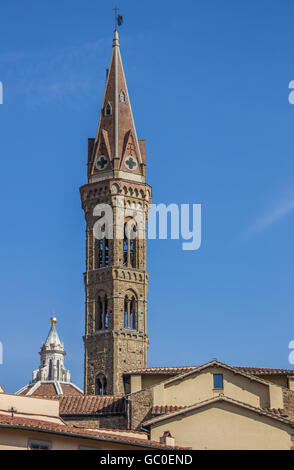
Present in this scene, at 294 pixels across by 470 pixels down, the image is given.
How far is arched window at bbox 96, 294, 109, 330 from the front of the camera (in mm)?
68375

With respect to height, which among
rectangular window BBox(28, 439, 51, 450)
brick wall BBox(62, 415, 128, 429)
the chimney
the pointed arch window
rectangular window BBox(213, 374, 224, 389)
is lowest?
rectangular window BBox(28, 439, 51, 450)

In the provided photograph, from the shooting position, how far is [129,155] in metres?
72.3

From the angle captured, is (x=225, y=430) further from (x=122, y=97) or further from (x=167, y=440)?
(x=122, y=97)

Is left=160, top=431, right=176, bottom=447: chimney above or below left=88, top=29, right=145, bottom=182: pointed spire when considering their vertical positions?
below

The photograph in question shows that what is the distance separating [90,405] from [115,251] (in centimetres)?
1803

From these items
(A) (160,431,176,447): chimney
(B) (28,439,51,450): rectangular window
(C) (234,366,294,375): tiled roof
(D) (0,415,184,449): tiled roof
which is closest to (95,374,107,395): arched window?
(C) (234,366,294,375): tiled roof

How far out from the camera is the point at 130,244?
7031 centimetres

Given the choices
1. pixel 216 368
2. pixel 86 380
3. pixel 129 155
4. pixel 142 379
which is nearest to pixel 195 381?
pixel 216 368

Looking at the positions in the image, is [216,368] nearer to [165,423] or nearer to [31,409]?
[165,423]

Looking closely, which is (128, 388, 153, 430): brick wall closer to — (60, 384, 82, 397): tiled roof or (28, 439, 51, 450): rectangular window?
(28, 439, 51, 450): rectangular window

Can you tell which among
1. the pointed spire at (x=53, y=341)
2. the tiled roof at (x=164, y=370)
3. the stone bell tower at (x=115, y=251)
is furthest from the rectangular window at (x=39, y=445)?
the pointed spire at (x=53, y=341)

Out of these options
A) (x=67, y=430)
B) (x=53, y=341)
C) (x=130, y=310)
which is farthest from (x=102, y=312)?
(x=53, y=341)
